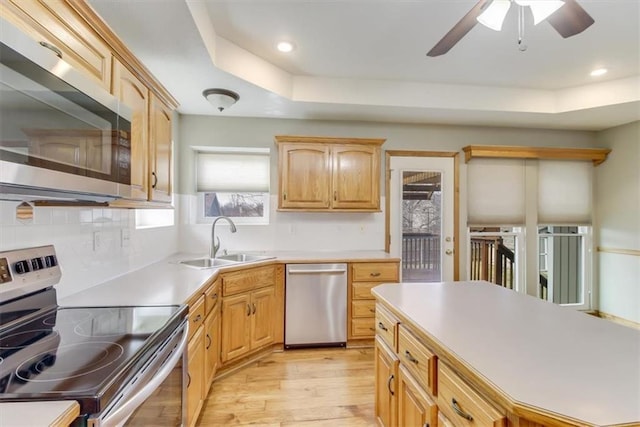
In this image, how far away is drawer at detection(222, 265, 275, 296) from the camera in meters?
2.48

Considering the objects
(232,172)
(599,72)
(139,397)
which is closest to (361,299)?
(232,172)

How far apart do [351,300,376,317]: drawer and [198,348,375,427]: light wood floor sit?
36 centimetres

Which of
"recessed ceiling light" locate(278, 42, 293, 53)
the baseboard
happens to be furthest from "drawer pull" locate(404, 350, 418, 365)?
the baseboard

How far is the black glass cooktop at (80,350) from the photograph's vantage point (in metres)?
0.79

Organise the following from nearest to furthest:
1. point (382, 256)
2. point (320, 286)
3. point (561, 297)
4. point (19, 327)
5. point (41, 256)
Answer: point (19, 327)
point (41, 256)
point (320, 286)
point (382, 256)
point (561, 297)

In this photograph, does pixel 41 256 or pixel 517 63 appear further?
pixel 517 63

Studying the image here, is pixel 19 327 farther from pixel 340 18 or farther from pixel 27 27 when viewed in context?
pixel 340 18

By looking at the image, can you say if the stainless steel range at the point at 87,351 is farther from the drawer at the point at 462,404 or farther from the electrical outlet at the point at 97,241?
the drawer at the point at 462,404

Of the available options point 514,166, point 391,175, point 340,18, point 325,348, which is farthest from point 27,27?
point 514,166

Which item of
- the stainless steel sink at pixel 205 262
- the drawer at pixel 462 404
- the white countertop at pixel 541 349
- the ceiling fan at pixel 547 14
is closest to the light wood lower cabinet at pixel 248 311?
the stainless steel sink at pixel 205 262

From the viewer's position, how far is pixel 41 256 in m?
1.38

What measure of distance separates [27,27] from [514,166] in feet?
14.5

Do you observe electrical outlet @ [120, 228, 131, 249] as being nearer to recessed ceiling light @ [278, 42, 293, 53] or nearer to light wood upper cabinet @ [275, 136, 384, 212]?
light wood upper cabinet @ [275, 136, 384, 212]

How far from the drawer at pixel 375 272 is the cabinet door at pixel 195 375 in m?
1.61
